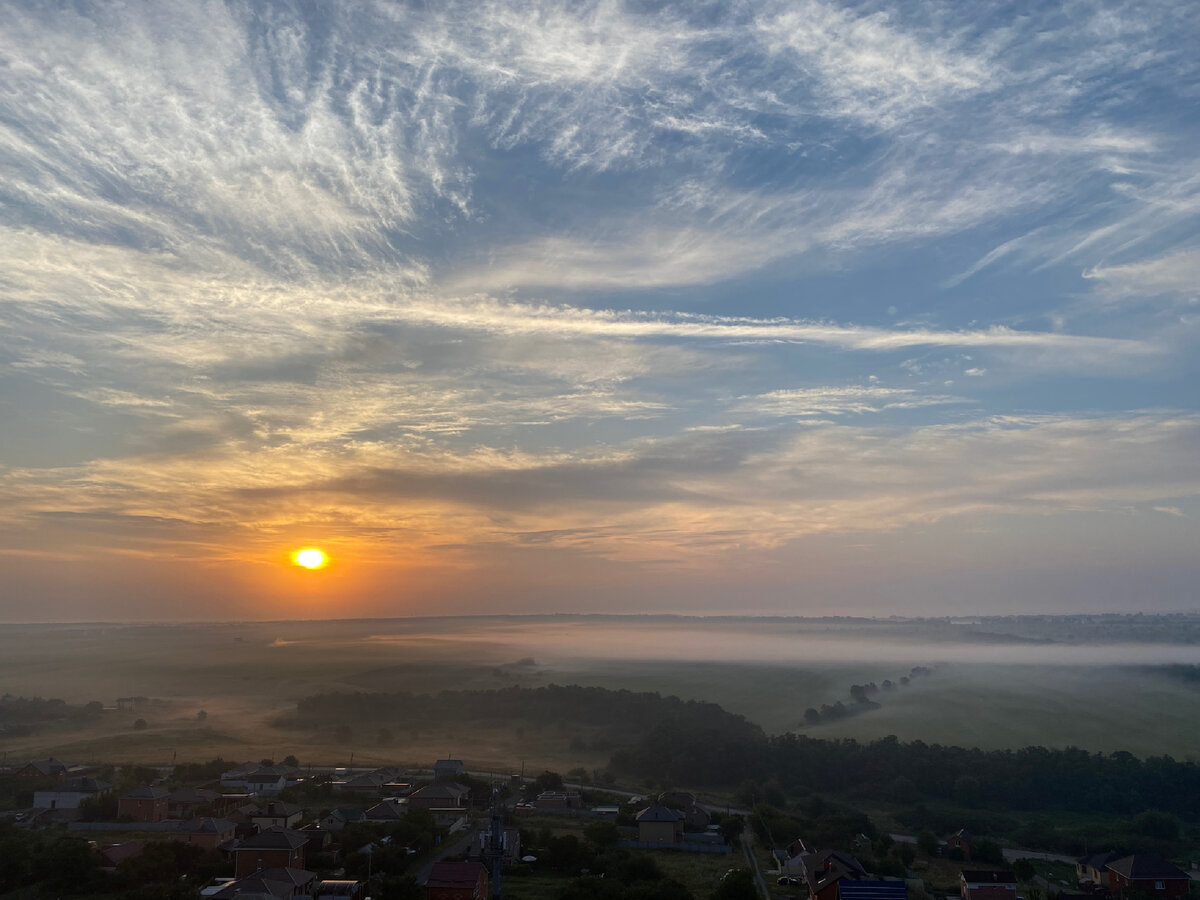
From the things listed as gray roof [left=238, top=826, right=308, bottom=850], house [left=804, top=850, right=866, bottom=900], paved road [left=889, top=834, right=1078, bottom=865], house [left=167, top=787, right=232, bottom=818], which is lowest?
paved road [left=889, top=834, right=1078, bottom=865]

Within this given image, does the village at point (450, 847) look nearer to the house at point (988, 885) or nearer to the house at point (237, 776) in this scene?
the house at point (988, 885)

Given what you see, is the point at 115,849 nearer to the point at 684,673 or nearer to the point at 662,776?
the point at 662,776

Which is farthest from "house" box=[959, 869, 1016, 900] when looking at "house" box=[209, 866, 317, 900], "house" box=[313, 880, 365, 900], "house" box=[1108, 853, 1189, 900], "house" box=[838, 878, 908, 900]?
"house" box=[209, 866, 317, 900]

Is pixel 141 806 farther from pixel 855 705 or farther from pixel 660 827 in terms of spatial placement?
pixel 855 705

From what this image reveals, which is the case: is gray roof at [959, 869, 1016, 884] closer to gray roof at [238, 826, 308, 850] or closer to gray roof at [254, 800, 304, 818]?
gray roof at [238, 826, 308, 850]

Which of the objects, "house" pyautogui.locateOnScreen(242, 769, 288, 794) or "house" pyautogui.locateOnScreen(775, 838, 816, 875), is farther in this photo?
"house" pyautogui.locateOnScreen(242, 769, 288, 794)

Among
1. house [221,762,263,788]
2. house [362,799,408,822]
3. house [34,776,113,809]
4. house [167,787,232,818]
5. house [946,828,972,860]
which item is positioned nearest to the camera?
house [946,828,972,860]

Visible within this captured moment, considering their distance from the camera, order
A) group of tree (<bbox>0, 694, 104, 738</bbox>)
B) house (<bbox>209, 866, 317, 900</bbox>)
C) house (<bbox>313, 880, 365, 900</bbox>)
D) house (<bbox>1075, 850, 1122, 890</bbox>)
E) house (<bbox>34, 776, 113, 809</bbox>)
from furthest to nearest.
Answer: group of tree (<bbox>0, 694, 104, 738</bbox>) → house (<bbox>34, 776, 113, 809</bbox>) → house (<bbox>1075, 850, 1122, 890</bbox>) → house (<bbox>313, 880, 365, 900</bbox>) → house (<bbox>209, 866, 317, 900</bbox>)

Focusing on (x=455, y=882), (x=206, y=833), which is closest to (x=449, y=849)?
(x=455, y=882)
